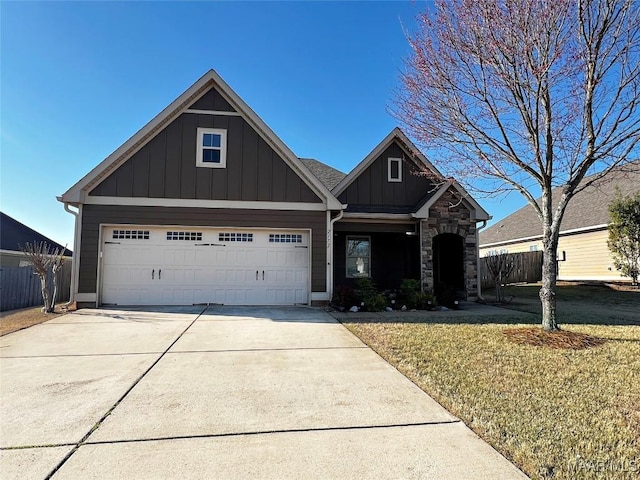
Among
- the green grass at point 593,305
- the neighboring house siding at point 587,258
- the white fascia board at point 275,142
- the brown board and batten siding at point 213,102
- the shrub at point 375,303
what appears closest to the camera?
the green grass at point 593,305

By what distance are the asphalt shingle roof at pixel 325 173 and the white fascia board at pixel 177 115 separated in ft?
10.1

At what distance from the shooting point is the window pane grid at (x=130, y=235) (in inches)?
425

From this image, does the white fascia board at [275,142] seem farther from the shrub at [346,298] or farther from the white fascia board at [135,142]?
the shrub at [346,298]

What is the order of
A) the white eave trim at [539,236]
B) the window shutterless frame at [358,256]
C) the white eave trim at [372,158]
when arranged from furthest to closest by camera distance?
the white eave trim at [539,236], the window shutterless frame at [358,256], the white eave trim at [372,158]

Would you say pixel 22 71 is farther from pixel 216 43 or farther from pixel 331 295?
pixel 331 295

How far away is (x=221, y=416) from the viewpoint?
3443 millimetres

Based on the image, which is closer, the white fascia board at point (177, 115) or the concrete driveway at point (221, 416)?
the concrete driveway at point (221, 416)

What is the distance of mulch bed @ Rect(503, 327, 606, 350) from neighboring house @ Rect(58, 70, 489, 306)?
5.09 metres

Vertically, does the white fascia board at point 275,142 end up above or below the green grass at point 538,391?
above

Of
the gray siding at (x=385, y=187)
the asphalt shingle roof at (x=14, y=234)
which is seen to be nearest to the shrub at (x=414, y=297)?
the gray siding at (x=385, y=187)

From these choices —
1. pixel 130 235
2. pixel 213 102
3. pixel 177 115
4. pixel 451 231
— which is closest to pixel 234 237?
pixel 130 235

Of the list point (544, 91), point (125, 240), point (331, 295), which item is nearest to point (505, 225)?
point (331, 295)

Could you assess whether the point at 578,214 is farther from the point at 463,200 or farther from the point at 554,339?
the point at 554,339

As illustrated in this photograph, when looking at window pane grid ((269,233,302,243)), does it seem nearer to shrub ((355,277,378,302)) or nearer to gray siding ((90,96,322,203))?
gray siding ((90,96,322,203))
